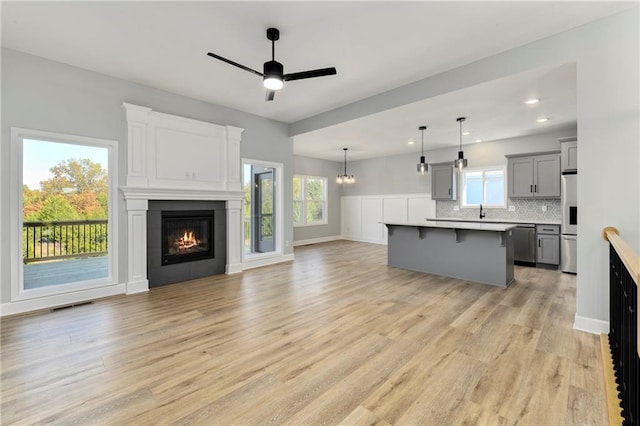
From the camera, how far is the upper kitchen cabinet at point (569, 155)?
17.1 feet

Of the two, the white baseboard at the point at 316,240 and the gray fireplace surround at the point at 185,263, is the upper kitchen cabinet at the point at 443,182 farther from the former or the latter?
the gray fireplace surround at the point at 185,263

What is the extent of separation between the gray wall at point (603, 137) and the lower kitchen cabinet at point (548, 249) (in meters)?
3.34

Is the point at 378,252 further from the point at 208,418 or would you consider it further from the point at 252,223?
the point at 208,418

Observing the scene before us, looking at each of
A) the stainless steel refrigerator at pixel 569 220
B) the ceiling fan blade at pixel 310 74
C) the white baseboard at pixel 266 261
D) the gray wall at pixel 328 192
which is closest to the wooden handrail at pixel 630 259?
the ceiling fan blade at pixel 310 74

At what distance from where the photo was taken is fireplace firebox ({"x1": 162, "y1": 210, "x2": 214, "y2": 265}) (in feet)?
15.7

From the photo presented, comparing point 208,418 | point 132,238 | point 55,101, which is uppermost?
point 55,101

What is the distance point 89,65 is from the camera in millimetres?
3807

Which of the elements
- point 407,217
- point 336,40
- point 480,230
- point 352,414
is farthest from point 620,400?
point 407,217

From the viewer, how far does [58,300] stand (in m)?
3.70

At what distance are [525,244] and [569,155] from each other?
1.91 metres

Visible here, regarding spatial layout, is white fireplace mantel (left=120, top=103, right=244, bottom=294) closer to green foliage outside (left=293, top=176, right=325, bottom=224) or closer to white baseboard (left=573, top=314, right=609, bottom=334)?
green foliage outside (left=293, top=176, right=325, bottom=224)

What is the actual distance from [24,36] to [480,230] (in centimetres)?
640

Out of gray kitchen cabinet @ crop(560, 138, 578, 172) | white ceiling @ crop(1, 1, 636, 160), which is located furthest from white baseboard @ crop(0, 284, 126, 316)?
gray kitchen cabinet @ crop(560, 138, 578, 172)

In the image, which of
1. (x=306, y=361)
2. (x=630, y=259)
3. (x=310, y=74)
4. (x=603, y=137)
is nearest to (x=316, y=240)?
(x=310, y=74)
